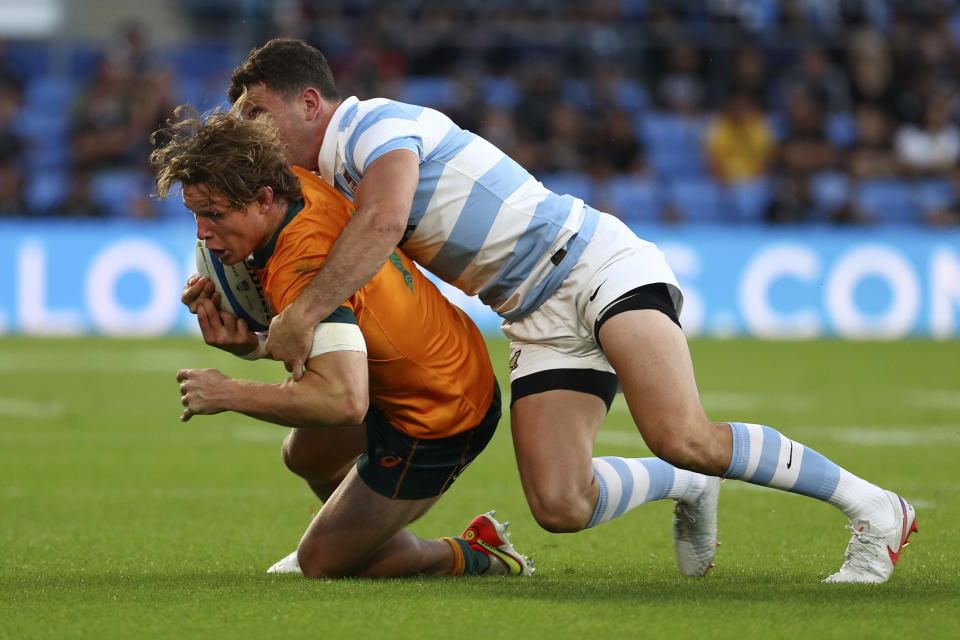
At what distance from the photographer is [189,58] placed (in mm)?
18125

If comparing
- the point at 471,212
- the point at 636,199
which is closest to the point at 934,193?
the point at 636,199

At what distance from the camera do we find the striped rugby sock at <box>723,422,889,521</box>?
434 centimetres

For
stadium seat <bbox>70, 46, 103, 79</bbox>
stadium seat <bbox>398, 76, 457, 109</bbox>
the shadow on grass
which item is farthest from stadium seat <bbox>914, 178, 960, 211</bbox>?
the shadow on grass

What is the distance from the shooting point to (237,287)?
4566 mm

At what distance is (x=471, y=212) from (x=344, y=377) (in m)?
0.85

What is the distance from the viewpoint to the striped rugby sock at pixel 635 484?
4.55 m

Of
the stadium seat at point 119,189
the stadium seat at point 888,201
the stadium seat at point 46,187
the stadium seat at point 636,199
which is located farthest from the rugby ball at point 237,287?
the stadium seat at point 888,201

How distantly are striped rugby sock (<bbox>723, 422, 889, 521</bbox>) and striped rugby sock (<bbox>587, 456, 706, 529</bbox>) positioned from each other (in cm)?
34

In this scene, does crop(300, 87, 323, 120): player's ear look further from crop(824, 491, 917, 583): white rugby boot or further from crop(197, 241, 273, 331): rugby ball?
crop(824, 491, 917, 583): white rugby boot

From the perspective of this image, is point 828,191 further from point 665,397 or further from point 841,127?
point 665,397

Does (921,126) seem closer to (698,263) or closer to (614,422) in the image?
(698,263)

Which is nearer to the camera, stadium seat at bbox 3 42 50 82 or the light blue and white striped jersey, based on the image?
the light blue and white striped jersey

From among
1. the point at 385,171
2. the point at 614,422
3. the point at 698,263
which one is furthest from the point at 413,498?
the point at 698,263

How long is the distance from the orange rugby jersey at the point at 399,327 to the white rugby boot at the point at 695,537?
2.60 feet
